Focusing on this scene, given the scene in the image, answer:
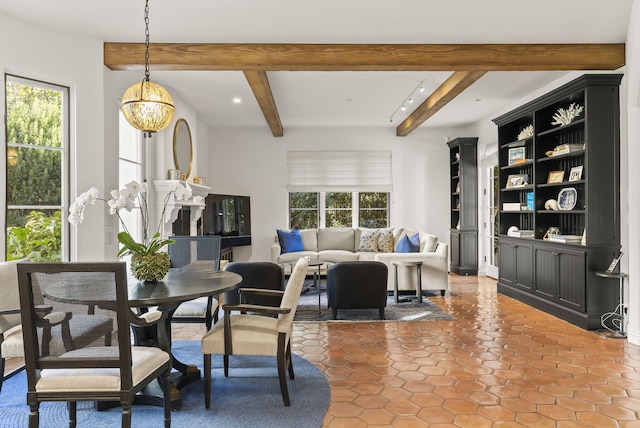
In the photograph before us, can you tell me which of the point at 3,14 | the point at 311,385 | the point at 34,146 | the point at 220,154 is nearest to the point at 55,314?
the point at 311,385

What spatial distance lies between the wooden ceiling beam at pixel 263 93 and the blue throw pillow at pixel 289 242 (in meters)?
1.87

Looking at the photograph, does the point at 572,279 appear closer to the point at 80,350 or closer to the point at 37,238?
the point at 80,350

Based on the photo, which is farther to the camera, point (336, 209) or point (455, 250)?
point (336, 209)

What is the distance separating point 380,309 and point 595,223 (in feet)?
7.63

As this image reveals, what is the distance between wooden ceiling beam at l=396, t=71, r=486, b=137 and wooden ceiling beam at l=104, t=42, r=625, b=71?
17.2 inches

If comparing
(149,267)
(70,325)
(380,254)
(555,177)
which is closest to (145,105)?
(149,267)

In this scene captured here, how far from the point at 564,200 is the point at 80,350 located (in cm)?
509

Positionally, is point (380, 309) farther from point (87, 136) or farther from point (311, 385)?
point (87, 136)

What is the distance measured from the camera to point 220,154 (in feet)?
30.1

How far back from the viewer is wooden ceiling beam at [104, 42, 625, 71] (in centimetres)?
431

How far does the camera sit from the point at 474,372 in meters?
3.48

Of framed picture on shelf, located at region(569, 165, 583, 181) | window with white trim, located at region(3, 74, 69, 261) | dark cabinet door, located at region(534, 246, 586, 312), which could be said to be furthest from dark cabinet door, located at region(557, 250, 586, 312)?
window with white trim, located at region(3, 74, 69, 261)

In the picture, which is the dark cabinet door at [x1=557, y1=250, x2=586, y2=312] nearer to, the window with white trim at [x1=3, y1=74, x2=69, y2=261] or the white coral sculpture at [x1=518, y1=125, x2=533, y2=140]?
the white coral sculpture at [x1=518, y1=125, x2=533, y2=140]

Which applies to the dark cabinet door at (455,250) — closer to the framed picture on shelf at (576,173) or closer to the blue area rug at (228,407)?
the framed picture on shelf at (576,173)
